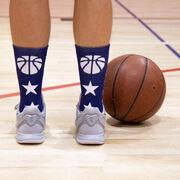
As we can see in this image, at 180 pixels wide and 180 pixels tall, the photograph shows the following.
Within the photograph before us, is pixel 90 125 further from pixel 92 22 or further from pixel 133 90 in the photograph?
pixel 92 22

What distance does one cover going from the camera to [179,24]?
4059 mm

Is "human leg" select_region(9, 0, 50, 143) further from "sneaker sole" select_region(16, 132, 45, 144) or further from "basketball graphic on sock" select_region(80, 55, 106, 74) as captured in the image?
"basketball graphic on sock" select_region(80, 55, 106, 74)

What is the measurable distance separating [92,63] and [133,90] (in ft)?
0.83

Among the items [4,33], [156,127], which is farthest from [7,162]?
[4,33]

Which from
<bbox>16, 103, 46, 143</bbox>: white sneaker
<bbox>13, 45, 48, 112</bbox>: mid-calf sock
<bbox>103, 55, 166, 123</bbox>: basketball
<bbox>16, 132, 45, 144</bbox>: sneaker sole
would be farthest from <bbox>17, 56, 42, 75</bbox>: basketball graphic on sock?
<bbox>103, 55, 166, 123</bbox>: basketball

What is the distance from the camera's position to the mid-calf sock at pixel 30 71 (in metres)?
1.43

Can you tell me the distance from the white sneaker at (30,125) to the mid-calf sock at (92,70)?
18cm

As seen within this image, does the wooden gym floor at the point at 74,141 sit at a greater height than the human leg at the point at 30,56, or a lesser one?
lesser

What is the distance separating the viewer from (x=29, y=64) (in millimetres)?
1438

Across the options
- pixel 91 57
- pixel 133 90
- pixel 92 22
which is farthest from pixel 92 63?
pixel 133 90

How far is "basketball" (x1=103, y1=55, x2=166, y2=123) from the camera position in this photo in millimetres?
1614

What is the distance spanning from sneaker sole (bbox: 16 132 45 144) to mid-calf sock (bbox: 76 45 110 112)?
0.21 m

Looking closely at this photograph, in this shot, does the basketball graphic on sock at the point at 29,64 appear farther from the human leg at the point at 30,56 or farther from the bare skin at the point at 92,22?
the bare skin at the point at 92,22

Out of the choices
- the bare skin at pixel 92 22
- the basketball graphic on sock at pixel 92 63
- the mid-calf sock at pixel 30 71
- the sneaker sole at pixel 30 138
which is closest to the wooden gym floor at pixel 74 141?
the sneaker sole at pixel 30 138
